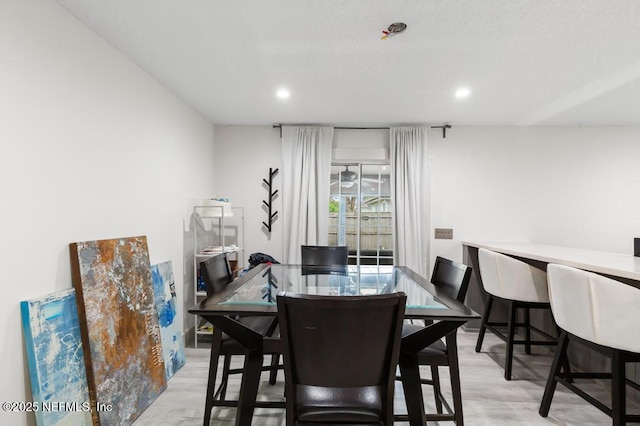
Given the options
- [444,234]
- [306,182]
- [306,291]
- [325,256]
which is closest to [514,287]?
[444,234]

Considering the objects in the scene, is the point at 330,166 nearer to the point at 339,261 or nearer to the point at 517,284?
the point at 339,261

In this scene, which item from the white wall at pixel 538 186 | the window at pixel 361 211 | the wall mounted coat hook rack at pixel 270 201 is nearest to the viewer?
the white wall at pixel 538 186

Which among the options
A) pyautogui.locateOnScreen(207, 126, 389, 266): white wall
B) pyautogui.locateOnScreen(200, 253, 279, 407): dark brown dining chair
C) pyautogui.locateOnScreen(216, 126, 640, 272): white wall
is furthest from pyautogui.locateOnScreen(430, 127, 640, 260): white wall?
pyautogui.locateOnScreen(200, 253, 279, 407): dark brown dining chair

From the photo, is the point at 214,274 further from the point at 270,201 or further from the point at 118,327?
the point at 270,201

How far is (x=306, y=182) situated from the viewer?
396cm

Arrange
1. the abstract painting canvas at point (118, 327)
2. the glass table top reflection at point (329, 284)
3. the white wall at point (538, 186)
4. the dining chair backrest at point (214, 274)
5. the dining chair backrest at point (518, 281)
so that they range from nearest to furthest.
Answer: the glass table top reflection at point (329, 284), the abstract painting canvas at point (118, 327), the dining chair backrest at point (214, 274), the dining chair backrest at point (518, 281), the white wall at point (538, 186)

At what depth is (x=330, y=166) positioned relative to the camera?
401cm

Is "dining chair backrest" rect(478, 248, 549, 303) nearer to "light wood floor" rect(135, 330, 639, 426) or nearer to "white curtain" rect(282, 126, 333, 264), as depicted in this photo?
"light wood floor" rect(135, 330, 639, 426)

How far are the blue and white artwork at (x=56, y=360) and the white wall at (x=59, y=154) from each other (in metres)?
0.05

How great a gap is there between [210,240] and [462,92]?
3.06 metres

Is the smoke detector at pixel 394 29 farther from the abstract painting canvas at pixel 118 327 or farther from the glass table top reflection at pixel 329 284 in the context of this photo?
the abstract painting canvas at pixel 118 327

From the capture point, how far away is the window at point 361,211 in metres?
4.15

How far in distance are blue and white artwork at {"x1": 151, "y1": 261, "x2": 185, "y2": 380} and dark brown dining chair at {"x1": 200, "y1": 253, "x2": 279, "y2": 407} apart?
0.67 metres

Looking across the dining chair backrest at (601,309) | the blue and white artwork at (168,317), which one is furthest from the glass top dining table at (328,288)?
the blue and white artwork at (168,317)
